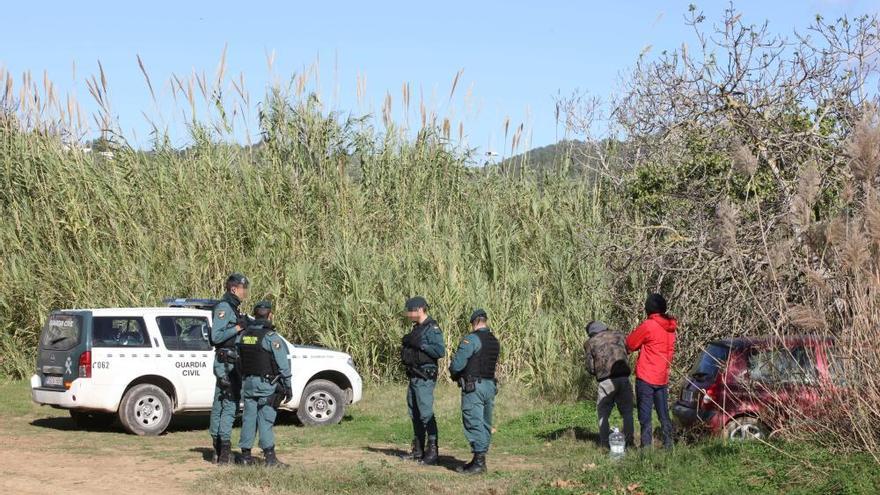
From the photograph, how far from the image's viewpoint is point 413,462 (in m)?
12.6

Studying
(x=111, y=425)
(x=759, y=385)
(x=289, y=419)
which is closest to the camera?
(x=759, y=385)

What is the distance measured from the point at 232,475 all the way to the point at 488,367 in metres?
2.67

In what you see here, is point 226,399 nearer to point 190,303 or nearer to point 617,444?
point 190,303

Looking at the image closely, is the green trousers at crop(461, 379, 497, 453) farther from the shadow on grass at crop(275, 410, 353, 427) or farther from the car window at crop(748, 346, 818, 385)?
the shadow on grass at crop(275, 410, 353, 427)

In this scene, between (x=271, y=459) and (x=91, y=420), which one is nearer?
(x=271, y=459)

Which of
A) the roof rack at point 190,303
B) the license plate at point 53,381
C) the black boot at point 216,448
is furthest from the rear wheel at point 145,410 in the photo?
the black boot at point 216,448

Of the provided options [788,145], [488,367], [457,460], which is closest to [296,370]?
[457,460]

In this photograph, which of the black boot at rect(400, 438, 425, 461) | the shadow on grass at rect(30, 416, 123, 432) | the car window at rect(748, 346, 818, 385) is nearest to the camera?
the car window at rect(748, 346, 818, 385)

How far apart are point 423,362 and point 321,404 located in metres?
4.00

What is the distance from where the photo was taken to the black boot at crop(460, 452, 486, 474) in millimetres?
11648

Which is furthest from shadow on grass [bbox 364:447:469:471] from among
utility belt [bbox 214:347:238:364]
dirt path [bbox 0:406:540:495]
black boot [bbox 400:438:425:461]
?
utility belt [bbox 214:347:238:364]

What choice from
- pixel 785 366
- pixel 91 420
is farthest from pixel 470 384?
pixel 91 420

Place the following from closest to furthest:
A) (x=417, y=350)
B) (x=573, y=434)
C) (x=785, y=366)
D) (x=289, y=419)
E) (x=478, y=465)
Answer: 1. (x=785, y=366)
2. (x=478, y=465)
3. (x=417, y=350)
4. (x=573, y=434)
5. (x=289, y=419)

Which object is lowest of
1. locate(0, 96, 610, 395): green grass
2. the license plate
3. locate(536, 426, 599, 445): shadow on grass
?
locate(536, 426, 599, 445): shadow on grass
